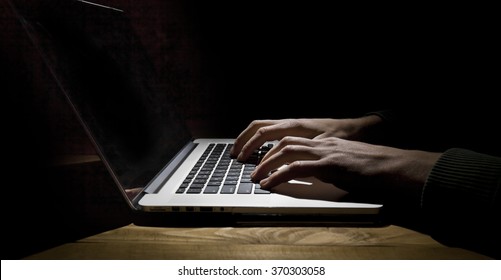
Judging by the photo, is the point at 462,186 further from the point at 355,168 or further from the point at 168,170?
the point at 168,170

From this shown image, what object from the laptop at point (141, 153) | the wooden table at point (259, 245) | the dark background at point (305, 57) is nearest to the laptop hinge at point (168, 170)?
the laptop at point (141, 153)

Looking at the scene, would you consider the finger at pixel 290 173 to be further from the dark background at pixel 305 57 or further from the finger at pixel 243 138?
the dark background at pixel 305 57

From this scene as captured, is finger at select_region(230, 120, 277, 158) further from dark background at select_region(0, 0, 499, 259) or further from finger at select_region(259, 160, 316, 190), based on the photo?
dark background at select_region(0, 0, 499, 259)

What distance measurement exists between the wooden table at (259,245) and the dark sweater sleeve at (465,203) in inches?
1.0

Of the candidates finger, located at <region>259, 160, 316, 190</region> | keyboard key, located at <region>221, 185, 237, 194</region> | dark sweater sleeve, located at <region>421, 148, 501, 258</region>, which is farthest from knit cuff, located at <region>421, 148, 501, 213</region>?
keyboard key, located at <region>221, 185, 237, 194</region>

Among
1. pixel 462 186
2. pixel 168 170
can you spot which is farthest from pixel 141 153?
pixel 462 186

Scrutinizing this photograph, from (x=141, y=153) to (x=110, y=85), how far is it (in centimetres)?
15

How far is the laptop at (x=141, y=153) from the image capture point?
55cm

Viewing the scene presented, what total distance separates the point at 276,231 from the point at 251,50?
973 millimetres

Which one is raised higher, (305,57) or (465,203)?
(305,57)

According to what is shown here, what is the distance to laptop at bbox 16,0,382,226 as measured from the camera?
55 cm

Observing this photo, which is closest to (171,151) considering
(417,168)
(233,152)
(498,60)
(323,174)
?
(233,152)

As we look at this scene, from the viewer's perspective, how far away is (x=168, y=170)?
31.2 inches

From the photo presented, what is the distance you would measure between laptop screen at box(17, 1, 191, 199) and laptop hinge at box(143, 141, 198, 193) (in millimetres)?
13
